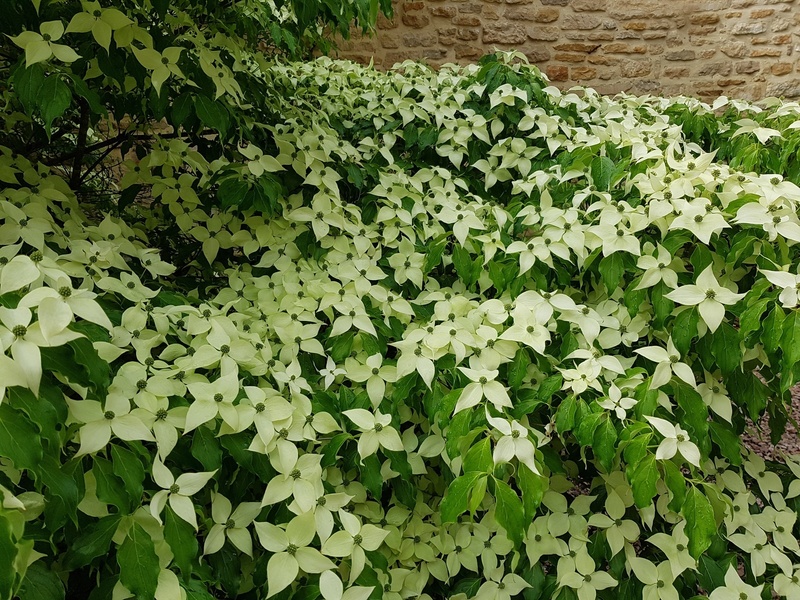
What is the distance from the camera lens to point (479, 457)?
104 centimetres

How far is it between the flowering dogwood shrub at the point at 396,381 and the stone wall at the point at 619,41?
268cm

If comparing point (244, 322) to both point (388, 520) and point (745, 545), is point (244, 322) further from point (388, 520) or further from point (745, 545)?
point (745, 545)

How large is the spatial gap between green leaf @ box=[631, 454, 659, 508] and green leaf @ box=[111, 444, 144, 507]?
856 mm

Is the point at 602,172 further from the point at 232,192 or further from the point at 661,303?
the point at 232,192

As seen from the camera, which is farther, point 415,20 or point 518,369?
point 415,20

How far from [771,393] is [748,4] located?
381 cm

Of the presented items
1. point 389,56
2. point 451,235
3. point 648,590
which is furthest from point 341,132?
point 389,56

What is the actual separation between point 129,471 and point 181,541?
0.44ft

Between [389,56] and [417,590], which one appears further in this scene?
[389,56]

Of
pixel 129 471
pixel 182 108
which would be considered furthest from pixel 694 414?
pixel 182 108

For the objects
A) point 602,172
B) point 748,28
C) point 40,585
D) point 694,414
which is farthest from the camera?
point 748,28

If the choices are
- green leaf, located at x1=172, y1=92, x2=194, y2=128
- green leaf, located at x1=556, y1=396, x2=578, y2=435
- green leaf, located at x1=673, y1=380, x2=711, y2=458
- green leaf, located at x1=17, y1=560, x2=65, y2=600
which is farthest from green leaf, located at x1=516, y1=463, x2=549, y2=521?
green leaf, located at x1=172, y1=92, x2=194, y2=128

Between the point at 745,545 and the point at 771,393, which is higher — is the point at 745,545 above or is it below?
below

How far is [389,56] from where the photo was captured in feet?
14.4
